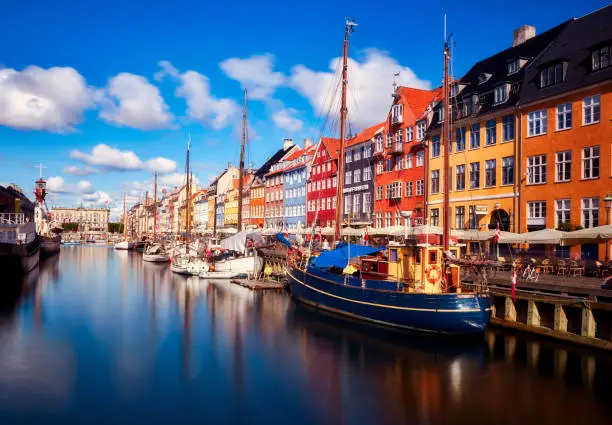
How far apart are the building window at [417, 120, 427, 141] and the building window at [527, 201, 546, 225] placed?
15.2m

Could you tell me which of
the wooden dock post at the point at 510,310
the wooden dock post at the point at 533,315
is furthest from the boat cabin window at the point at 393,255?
the wooden dock post at the point at 533,315

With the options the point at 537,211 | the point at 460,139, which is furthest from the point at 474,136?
the point at 537,211

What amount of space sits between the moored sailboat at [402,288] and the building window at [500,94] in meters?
13.1

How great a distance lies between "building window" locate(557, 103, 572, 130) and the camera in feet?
117

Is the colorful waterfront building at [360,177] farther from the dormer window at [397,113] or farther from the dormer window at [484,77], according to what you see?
the dormer window at [484,77]

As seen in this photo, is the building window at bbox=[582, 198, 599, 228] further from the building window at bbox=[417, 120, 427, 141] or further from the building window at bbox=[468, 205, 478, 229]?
the building window at bbox=[417, 120, 427, 141]

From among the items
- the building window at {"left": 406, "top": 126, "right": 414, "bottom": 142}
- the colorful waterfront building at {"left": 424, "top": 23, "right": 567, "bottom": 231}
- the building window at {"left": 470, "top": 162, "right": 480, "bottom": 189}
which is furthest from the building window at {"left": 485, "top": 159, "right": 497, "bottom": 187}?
the building window at {"left": 406, "top": 126, "right": 414, "bottom": 142}

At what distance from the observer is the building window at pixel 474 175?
43500 mm

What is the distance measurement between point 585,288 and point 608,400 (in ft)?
22.7

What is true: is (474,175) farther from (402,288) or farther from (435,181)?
(402,288)

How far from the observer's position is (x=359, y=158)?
63656 mm

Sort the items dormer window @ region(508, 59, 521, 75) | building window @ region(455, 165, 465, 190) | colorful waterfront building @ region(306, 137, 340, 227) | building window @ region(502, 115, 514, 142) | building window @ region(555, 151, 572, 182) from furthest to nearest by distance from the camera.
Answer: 1. colorful waterfront building @ region(306, 137, 340, 227)
2. building window @ region(455, 165, 465, 190)
3. dormer window @ region(508, 59, 521, 75)
4. building window @ region(502, 115, 514, 142)
5. building window @ region(555, 151, 572, 182)

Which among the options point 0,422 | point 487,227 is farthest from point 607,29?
point 0,422

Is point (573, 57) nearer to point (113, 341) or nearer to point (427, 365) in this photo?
point (427, 365)
